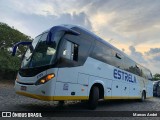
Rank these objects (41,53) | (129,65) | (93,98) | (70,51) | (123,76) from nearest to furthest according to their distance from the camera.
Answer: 1. (41,53)
2. (70,51)
3. (93,98)
4. (123,76)
5. (129,65)

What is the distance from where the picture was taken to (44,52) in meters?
9.16

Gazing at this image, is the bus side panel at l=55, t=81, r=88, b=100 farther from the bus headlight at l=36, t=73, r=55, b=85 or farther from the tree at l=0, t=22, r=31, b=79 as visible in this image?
the tree at l=0, t=22, r=31, b=79

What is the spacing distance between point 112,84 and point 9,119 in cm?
671

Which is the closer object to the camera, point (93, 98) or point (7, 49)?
point (93, 98)

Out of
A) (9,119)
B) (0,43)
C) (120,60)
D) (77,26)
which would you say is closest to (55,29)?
(77,26)

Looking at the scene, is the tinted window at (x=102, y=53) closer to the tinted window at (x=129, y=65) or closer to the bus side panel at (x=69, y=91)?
the bus side panel at (x=69, y=91)

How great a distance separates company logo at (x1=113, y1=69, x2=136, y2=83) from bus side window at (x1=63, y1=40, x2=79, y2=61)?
4182 millimetres

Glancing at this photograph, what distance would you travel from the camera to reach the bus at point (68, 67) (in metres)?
8.62

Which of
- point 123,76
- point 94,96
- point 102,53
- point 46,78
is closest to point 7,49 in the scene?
point 123,76

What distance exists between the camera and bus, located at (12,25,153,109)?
862 centimetres

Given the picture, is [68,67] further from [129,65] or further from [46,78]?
[129,65]

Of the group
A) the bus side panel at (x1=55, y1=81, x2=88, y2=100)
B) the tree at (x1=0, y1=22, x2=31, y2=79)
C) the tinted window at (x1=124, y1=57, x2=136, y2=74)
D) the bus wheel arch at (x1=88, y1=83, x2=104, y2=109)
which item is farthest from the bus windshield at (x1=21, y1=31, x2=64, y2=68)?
the tree at (x1=0, y1=22, x2=31, y2=79)

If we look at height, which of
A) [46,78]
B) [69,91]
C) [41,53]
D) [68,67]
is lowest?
[69,91]

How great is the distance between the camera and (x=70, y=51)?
31.2ft
